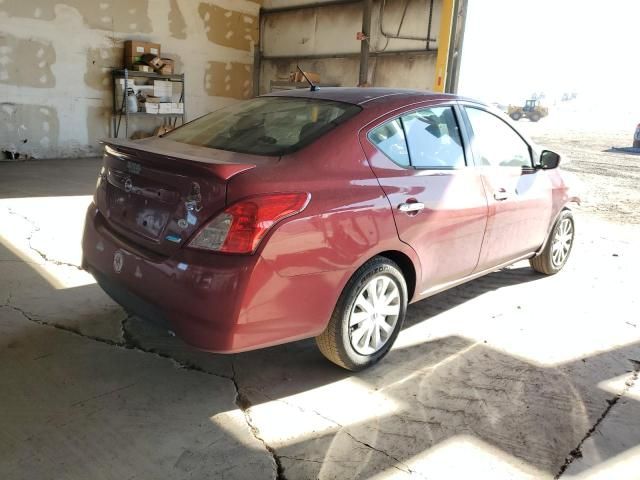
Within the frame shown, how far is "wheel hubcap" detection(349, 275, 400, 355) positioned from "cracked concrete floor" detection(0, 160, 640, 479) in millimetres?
177

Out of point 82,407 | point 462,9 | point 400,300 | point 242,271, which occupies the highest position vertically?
point 462,9

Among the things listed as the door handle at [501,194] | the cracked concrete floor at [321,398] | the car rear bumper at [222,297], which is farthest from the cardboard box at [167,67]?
the car rear bumper at [222,297]

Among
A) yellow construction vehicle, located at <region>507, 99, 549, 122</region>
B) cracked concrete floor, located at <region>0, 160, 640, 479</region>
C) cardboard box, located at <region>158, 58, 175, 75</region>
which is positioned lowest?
cracked concrete floor, located at <region>0, 160, 640, 479</region>

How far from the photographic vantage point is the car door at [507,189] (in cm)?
341

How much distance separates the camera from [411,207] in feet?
9.12

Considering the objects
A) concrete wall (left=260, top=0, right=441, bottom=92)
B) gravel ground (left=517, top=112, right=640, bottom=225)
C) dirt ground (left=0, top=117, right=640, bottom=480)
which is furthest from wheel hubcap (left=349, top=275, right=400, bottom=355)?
concrete wall (left=260, top=0, right=441, bottom=92)

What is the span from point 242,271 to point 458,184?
156 cm

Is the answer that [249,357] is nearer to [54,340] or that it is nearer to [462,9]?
[54,340]

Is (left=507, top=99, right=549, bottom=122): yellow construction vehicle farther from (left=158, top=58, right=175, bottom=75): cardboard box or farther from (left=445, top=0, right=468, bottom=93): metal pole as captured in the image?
(left=158, top=58, right=175, bottom=75): cardboard box

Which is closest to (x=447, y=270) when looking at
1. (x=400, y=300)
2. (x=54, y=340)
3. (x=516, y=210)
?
(x=400, y=300)

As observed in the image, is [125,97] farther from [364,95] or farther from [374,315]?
[374,315]

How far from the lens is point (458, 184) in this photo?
3111 millimetres

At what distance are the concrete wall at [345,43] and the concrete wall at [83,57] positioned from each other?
1.06 meters

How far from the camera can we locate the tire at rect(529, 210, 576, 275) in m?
4.39
